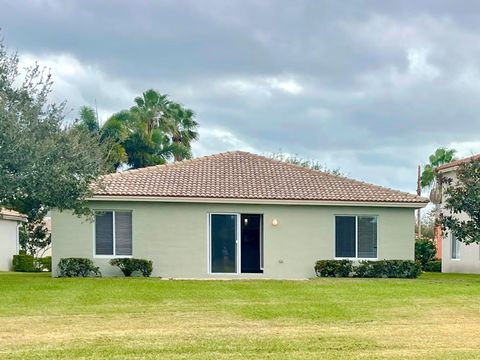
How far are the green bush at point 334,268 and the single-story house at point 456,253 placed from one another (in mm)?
7093

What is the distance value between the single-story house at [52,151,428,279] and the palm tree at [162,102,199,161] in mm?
14330

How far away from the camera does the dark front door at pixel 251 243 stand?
921 inches

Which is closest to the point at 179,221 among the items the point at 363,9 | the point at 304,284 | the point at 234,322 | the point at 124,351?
the point at 304,284

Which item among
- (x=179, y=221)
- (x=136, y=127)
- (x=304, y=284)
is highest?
(x=136, y=127)

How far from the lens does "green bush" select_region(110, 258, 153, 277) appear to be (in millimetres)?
21906

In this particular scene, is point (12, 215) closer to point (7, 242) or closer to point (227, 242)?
point (7, 242)

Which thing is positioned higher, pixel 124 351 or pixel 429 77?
pixel 429 77

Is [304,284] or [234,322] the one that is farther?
[304,284]

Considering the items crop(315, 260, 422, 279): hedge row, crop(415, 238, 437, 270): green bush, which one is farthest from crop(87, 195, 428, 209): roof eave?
crop(415, 238, 437, 270): green bush

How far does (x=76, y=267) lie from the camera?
2178cm

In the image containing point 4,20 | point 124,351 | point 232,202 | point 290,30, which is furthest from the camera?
point 232,202

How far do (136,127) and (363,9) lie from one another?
69.8 ft

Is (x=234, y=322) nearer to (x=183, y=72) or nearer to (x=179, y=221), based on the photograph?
(x=179, y=221)

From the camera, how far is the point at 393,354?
9312 millimetres
